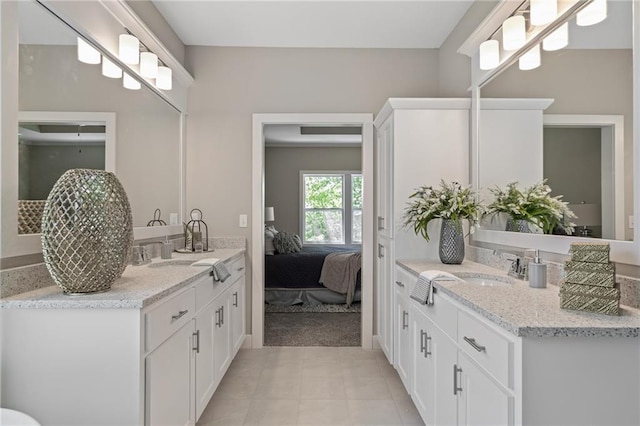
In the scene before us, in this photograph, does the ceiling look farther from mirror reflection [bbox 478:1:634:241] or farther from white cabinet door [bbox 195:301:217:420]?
white cabinet door [bbox 195:301:217:420]

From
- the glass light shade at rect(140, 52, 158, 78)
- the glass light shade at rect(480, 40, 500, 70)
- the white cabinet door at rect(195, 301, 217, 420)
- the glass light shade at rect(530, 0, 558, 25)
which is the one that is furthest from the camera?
the glass light shade at rect(140, 52, 158, 78)

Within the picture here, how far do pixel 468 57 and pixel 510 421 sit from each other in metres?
2.52

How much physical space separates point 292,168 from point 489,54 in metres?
5.52

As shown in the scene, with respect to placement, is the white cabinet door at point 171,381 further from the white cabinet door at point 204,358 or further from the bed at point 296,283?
the bed at point 296,283

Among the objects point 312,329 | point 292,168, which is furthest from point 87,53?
point 292,168

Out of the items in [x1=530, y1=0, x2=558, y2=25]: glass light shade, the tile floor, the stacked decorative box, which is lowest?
the tile floor

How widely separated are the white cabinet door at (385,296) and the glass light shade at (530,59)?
1.44 meters

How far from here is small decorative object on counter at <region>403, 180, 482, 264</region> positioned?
2406mm

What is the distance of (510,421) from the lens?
3.75ft

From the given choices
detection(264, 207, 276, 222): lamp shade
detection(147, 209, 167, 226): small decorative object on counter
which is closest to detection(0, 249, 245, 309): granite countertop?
detection(147, 209, 167, 226): small decorative object on counter

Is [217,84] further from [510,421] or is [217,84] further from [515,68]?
[510,421]

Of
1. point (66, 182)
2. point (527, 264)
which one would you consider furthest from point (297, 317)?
point (66, 182)

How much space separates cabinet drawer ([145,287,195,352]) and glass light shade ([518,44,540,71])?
2112mm

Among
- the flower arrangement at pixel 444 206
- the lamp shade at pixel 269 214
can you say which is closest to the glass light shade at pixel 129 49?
the flower arrangement at pixel 444 206
